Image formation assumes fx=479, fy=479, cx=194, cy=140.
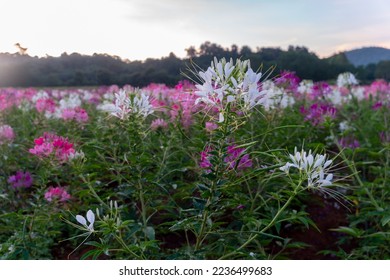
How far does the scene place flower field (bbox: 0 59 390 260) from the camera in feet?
4.08

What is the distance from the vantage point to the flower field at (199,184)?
1243mm

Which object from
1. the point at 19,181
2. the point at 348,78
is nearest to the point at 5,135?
the point at 19,181

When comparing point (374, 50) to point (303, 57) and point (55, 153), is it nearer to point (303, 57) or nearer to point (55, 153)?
point (303, 57)

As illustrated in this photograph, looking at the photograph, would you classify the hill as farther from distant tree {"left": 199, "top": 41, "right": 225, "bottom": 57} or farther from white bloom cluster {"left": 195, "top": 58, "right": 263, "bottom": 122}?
white bloom cluster {"left": 195, "top": 58, "right": 263, "bottom": 122}

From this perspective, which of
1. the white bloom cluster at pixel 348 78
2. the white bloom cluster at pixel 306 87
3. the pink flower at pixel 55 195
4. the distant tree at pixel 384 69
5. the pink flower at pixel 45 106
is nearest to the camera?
the pink flower at pixel 55 195

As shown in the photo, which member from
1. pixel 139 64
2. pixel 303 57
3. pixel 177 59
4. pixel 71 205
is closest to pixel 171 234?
pixel 71 205

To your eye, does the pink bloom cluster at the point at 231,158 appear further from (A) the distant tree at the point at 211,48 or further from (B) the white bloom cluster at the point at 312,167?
(A) the distant tree at the point at 211,48

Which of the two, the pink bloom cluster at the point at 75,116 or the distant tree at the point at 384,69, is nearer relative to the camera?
the pink bloom cluster at the point at 75,116

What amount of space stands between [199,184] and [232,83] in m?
0.30

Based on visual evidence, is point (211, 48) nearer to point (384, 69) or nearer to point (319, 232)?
point (319, 232)

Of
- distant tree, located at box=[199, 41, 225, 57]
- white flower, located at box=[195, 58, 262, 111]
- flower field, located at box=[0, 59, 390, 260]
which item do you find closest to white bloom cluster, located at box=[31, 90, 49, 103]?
flower field, located at box=[0, 59, 390, 260]

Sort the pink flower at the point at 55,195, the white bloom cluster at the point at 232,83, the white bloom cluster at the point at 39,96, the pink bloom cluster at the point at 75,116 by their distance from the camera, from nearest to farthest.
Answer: the white bloom cluster at the point at 232,83
the pink flower at the point at 55,195
the pink bloom cluster at the point at 75,116
the white bloom cluster at the point at 39,96

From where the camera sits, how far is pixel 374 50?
2557 mm

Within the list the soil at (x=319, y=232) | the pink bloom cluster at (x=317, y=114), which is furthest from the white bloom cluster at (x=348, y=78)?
the soil at (x=319, y=232)
